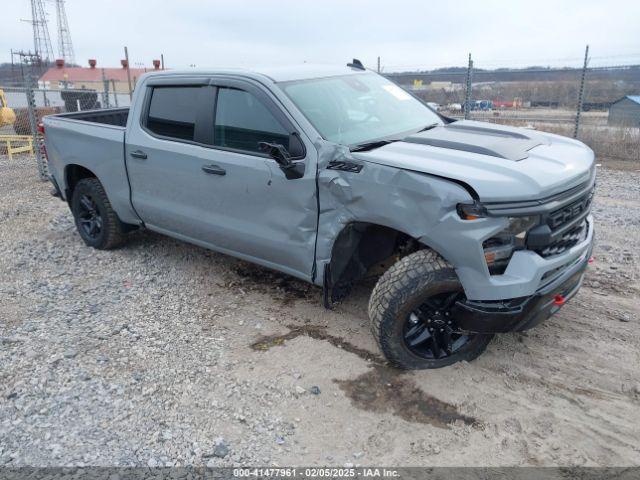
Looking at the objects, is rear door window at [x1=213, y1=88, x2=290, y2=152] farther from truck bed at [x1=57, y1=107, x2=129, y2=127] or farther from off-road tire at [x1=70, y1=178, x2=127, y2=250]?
truck bed at [x1=57, y1=107, x2=129, y2=127]

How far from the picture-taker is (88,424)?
3033mm

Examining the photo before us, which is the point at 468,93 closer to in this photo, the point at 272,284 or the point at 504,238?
the point at 272,284

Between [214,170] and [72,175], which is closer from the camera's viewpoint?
[214,170]

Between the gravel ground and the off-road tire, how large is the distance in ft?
2.17

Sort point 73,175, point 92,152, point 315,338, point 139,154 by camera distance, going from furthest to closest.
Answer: point 73,175
point 92,152
point 139,154
point 315,338

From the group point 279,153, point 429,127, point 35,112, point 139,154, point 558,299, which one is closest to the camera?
point 558,299

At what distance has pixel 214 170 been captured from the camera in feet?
13.5

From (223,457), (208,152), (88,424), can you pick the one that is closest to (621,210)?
(208,152)

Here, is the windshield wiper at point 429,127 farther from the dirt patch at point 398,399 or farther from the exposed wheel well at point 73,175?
the exposed wheel well at point 73,175

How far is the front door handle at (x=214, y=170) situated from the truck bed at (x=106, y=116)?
8.35ft

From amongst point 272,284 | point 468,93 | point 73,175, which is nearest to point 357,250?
point 272,284

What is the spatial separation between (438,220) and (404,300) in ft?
1.77

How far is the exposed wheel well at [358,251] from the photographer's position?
352 centimetres

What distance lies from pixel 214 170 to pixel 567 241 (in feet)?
8.33
